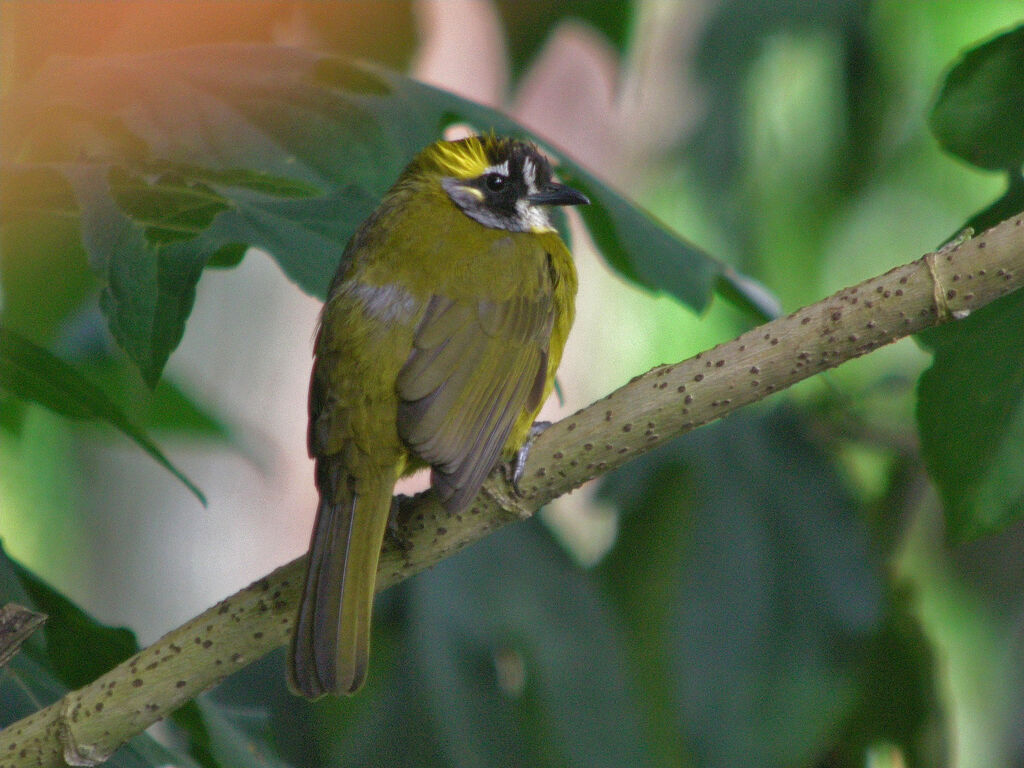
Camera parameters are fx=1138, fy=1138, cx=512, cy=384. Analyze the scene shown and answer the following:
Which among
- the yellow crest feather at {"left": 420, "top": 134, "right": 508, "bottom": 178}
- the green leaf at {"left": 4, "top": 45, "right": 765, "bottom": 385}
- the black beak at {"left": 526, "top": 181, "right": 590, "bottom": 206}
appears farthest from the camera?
the yellow crest feather at {"left": 420, "top": 134, "right": 508, "bottom": 178}

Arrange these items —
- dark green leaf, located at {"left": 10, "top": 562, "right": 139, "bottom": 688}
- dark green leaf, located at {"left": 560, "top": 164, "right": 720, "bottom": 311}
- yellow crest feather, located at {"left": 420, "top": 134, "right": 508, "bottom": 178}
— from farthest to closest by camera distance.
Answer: yellow crest feather, located at {"left": 420, "top": 134, "right": 508, "bottom": 178}, dark green leaf, located at {"left": 560, "top": 164, "right": 720, "bottom": 311}, dark green leaf, located at {"left": 10, "top": 562, "right": 139, "bottom": 688}

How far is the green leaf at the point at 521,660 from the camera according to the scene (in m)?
2.89

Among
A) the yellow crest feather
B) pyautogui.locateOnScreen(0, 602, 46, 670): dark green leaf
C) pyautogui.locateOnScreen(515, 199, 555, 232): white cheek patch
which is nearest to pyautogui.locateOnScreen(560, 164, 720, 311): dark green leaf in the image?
pyautogui.locateOnScreen(515, 199, 555, 232): white cheek patch

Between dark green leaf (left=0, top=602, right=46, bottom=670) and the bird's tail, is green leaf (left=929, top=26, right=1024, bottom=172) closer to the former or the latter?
→ the bird's tail

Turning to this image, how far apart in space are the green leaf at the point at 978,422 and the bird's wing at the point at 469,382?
74 cm

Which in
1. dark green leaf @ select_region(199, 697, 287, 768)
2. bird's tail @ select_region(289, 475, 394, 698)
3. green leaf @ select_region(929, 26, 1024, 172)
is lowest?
dark green leaf @ select_region(199, 697, 287, 768)

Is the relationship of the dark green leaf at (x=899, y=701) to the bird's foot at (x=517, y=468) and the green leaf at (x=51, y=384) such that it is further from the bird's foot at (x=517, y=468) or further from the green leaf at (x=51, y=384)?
the green leaf at (x=51, y=384)

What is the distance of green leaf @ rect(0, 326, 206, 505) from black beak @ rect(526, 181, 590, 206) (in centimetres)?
107

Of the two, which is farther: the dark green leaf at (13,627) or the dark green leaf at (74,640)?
the dark green leaf at (74,640)

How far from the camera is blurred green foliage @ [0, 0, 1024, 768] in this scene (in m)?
1.93

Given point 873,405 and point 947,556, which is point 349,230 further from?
point 947,556

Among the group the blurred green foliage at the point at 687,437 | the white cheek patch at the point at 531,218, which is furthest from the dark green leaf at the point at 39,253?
the white cheek patch at the point at 531,218

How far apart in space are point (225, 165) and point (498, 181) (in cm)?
77

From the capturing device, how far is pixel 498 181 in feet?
8.99
